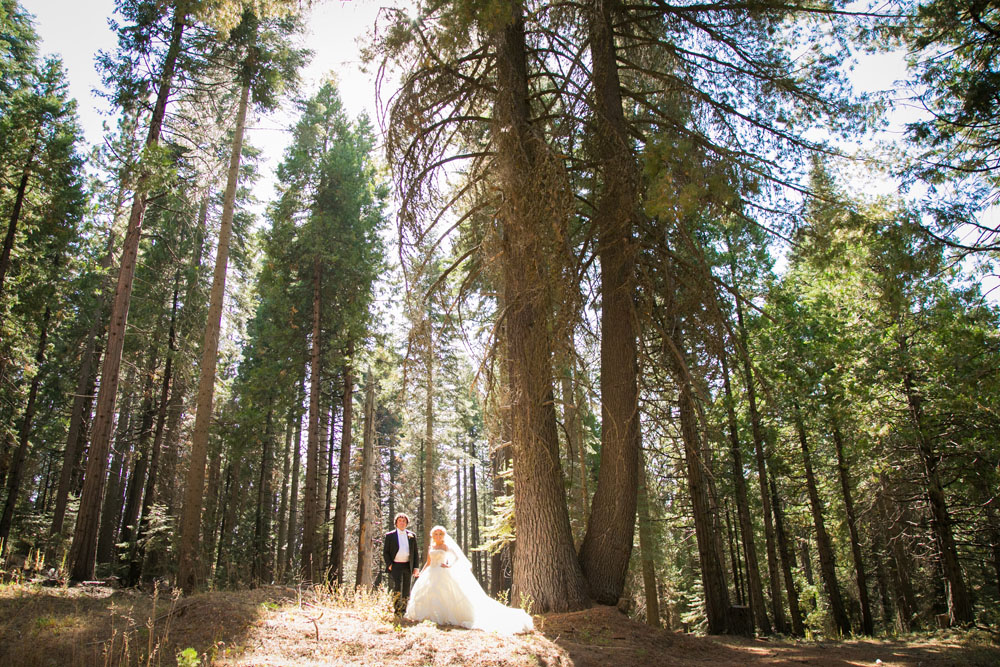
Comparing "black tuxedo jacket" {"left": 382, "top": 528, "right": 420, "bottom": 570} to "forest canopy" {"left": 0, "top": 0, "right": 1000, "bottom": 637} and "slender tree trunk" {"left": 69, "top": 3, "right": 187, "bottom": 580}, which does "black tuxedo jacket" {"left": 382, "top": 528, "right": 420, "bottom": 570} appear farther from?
"slender tree trunk" {"left": 69, "top": 3, "right": 187, "bottom": 580}

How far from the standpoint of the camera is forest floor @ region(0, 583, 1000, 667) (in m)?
4.50

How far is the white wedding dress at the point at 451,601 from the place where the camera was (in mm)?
6633

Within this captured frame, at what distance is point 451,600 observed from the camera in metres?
7.00

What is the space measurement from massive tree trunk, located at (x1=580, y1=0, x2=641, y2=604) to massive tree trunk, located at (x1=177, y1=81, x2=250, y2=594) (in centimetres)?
794

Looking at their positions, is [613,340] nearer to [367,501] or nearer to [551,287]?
[551,287]

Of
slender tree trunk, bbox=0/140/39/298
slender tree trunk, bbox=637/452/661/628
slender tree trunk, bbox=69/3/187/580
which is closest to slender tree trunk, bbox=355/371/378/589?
slender tree trunk, bbox=69/3/187/580

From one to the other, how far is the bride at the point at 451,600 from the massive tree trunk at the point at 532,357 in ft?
1.70

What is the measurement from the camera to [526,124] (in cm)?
754

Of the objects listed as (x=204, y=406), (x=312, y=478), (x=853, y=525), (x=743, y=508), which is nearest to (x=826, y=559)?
(x=853, y=525)

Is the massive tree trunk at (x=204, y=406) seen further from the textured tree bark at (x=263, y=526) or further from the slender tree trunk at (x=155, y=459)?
the textured tree bark at (x=263, y=526)

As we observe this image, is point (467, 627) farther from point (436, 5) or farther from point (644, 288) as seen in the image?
point (436, 5)

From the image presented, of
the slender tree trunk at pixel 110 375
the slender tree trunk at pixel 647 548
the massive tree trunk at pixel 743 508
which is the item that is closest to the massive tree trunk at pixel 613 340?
the slender tree trunk at pixel 647 548

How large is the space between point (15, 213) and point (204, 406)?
8085 mm

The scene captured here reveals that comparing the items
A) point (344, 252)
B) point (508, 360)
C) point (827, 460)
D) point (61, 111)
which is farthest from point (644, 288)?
point (61, 111)
